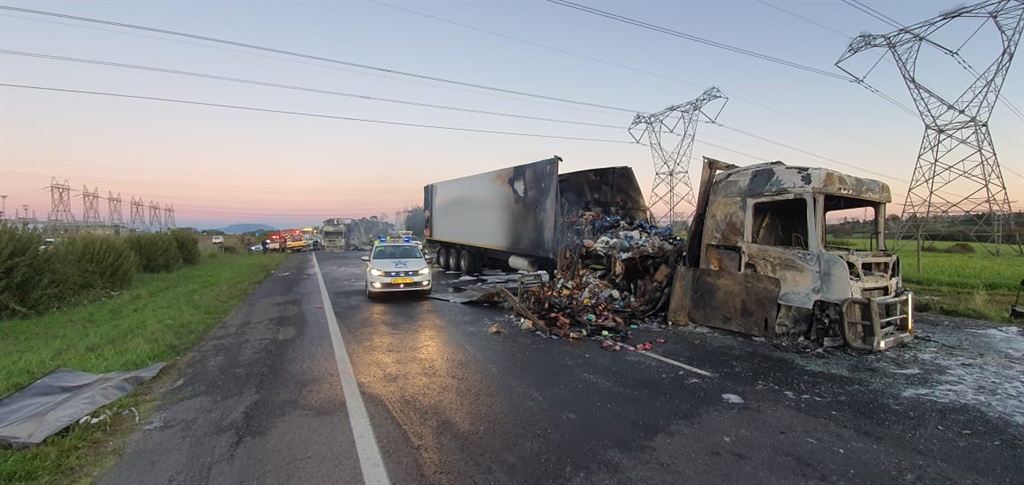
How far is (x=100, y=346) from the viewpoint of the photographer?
6.83 m

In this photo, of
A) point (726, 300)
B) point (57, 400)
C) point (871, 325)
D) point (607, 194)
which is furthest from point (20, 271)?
point (871, 325)

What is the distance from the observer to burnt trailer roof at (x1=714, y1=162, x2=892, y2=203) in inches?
258

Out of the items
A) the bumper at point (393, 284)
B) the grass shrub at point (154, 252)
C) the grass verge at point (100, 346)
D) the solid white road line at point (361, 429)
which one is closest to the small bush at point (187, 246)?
the grass shrub at point (154, 252)

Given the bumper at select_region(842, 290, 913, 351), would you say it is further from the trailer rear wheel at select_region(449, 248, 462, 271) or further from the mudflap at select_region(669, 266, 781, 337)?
the trailer rear wheel at select_region(449, 248, 462, 271)

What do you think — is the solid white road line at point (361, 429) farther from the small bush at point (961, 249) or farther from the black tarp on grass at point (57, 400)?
the small bush at point (961, 249)

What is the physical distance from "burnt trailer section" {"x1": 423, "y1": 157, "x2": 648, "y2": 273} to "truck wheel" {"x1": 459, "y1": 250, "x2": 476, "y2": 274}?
0.04 metres

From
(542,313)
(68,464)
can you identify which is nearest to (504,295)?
(542,313)

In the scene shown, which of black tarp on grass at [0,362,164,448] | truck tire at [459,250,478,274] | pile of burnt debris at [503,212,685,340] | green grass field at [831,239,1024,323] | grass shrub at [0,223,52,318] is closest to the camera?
black tarp on grass at [0,362,164,448]

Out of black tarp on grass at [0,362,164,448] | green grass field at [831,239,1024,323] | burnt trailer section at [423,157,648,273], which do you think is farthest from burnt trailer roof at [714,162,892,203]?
black tarp on grass at [0,362,164,448]

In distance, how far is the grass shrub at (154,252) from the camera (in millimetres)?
18822

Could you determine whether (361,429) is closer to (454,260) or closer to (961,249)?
(454,260)

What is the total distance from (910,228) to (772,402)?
89.3 ft

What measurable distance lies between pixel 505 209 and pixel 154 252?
16.4 m

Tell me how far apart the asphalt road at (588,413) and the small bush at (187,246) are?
20716 millimetres
